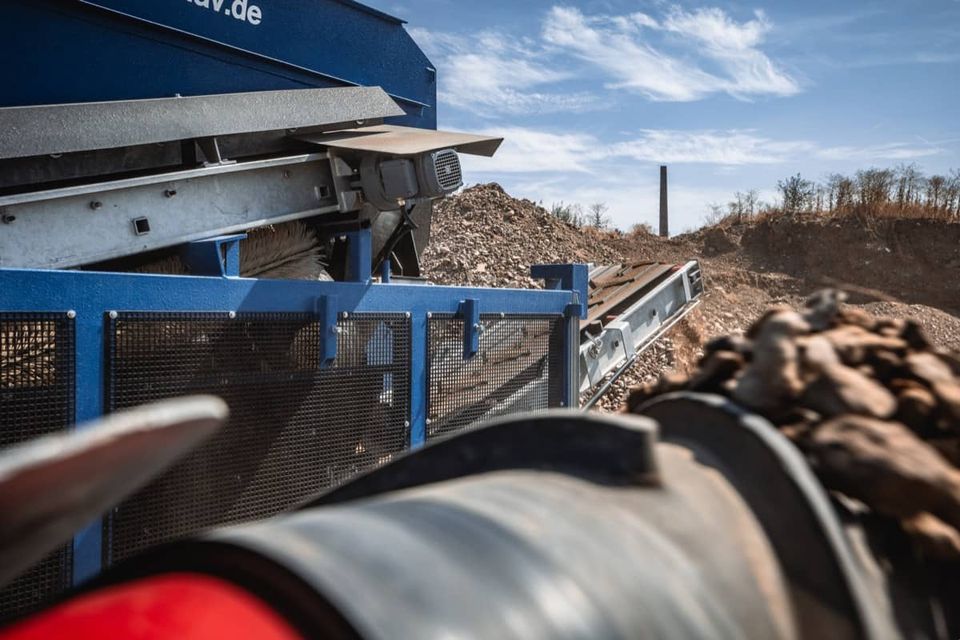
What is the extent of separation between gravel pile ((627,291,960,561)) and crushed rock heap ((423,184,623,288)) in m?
9.01

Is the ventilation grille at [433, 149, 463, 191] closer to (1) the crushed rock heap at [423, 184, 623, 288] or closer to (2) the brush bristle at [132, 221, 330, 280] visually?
(2) the brush bristle at [132, 221, 330, 280]

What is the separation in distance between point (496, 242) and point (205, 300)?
1033 cm

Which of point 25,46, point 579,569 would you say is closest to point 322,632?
point 579,569

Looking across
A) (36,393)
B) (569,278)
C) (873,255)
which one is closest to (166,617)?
(36,393)

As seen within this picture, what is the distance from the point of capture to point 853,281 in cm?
1666

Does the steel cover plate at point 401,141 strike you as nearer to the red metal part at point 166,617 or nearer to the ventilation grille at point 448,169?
the ventilation grille at point 448,169

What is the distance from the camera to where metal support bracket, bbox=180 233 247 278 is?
3219 millimetres

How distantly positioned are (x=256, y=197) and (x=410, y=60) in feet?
5.39

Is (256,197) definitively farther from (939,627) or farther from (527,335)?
(939,627)

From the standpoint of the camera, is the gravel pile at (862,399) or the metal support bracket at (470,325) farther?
the metal support bracket at (470,325)

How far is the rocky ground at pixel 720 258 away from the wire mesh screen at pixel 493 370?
18.3 feet

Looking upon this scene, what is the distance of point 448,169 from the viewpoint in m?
3.88

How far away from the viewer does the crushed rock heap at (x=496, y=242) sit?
1159cm

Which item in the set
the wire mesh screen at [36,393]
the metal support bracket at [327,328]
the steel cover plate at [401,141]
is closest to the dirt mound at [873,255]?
the steel cover plate at [401,141]
